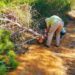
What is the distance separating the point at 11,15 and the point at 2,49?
1441mm

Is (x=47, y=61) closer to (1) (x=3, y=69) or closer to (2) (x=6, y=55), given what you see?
(2) (x=6, y=55)

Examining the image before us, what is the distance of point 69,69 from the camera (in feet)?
26.5

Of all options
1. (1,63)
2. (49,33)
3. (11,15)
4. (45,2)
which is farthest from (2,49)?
(45,2)

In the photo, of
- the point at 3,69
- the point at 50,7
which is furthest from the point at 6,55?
the point at 50,7

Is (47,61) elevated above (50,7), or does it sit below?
below

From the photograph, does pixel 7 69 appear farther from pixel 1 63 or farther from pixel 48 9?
pixel 48 9

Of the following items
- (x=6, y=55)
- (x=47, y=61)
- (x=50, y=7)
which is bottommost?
(x=47, y=61)

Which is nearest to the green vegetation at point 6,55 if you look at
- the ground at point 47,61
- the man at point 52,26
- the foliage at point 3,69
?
the foliage at point 3,69

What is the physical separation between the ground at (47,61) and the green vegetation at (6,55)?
0.21 metres

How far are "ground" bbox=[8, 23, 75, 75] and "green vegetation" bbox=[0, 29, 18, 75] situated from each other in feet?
0.68

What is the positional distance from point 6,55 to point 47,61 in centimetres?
119

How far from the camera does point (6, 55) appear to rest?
302 inches

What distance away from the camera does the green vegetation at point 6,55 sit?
717 cm

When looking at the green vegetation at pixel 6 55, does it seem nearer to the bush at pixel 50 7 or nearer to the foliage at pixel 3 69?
the foliage at pixel 3 69
